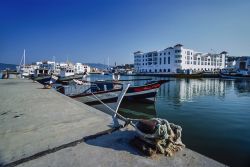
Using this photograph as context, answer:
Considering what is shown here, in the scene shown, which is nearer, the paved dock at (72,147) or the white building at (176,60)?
the paved dock at (72,147)

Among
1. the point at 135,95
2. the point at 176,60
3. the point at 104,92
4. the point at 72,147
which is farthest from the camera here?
the point at 176,60

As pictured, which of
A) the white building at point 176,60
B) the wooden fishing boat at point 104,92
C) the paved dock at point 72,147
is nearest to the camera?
the paved dock at point 72,147

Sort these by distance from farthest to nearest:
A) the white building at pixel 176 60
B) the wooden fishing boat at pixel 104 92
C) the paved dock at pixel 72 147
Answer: the white building at pixel 176 60 → the wooden fishing boat at pixel 104 92 → the paved dock at pixel 72 147

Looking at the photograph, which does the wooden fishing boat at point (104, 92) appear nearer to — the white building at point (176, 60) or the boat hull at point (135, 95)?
the boat hull at point (135, 95)

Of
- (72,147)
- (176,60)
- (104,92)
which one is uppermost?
(176,60)

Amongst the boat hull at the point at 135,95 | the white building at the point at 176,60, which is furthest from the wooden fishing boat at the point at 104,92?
the white building at the point at 176,60

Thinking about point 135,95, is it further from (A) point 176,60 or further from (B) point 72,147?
(A) point 176,60

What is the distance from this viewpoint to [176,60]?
8962cm

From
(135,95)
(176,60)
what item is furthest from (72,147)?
(176,60)

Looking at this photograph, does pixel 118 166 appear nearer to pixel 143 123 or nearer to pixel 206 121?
pixel 143 123

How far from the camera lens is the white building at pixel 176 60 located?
8962cm

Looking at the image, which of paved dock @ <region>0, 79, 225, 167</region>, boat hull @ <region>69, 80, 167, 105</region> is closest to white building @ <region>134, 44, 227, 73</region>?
boat hull @ <region>69, 80, 167, 105</region>

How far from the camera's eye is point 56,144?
3.81 m

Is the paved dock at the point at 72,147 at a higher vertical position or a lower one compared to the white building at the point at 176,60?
lower
